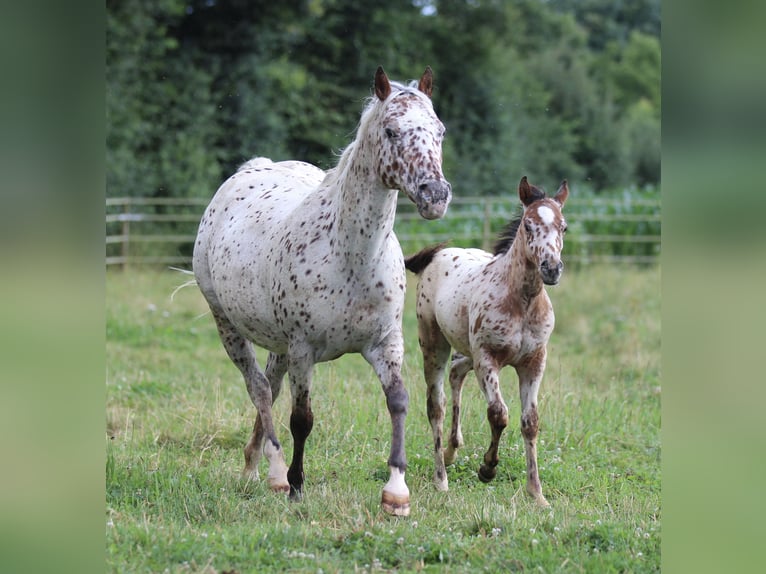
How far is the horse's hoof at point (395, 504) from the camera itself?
15.5 ft

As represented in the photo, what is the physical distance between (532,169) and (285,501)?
2327 centimetres

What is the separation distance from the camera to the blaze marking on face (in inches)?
204

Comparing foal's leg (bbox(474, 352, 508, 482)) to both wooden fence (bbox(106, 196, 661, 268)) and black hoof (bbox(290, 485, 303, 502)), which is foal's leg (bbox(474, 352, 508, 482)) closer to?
black hoof (bbox(290, 485, 303, 502))

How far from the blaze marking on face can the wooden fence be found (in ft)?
37.4

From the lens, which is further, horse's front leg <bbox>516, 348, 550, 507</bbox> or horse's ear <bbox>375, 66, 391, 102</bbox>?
horse's front leg <bbox>516, 348, 550, 507</bbox>

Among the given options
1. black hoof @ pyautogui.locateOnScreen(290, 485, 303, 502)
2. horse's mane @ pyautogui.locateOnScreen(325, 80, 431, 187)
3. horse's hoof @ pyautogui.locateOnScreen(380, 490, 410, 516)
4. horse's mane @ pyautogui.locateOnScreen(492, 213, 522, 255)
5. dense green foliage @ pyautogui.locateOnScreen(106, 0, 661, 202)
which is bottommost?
Answer: black hoof @ pyautogui.locateOnScreen(290, 485, 303, 502)

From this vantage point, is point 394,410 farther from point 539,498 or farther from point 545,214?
point 545,214

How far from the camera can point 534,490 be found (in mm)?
5449

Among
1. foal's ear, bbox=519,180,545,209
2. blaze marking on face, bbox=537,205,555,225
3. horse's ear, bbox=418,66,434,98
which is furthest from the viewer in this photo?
foal's ear, bbox=519,180,545,209

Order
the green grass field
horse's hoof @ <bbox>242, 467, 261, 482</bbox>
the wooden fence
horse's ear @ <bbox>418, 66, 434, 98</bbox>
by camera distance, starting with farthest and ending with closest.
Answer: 1. the wooden fence
2. horse's hoof @ <bbox>242, 467, 261, 482</bbox>
3. horse's ear @ <bbox>418, 66, 434, 98</bbox>
4. the green grass field

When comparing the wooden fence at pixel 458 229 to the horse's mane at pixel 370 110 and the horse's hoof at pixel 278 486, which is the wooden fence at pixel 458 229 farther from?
the horse's mane at pixel 370 110

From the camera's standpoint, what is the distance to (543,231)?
5145mm

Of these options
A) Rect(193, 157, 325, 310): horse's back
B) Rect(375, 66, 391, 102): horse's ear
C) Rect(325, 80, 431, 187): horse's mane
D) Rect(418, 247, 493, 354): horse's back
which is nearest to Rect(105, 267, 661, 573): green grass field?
Rect(418, 247, 493, 354): horse's back

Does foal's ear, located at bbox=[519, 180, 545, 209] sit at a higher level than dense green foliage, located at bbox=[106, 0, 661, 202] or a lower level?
lower
